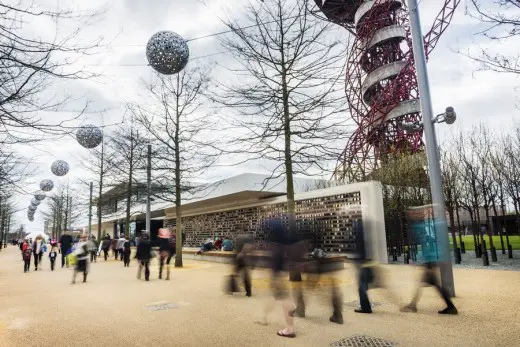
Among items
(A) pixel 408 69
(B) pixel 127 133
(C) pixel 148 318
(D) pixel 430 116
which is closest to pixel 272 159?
(D) pixel 430 116

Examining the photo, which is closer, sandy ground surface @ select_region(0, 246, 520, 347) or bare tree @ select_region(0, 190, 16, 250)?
sandy ground surface @ select_region(0, 246, 520, 347)

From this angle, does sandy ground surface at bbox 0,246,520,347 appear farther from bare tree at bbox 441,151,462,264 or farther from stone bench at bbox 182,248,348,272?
bare tree at bbox 441,151,462,264

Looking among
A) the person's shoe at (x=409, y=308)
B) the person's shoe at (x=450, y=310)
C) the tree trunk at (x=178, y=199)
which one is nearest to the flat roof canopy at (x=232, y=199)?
the tree trunk at (x=178, y=199)

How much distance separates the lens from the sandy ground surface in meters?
4.85

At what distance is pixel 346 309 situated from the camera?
657cm

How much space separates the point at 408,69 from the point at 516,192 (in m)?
13.5

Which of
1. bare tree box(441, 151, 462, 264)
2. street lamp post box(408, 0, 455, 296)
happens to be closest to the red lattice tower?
bare tree box(441, 151, 462, 264)

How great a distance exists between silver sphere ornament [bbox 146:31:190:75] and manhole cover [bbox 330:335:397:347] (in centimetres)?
779

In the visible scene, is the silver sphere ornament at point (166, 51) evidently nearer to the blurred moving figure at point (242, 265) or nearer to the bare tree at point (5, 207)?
the blurred moving figure at point (242, 265)

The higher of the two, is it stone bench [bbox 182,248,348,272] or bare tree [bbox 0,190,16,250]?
bare tree [bbox 0,190,16,250]

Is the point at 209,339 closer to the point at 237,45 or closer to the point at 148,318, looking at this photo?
the point at 148,318

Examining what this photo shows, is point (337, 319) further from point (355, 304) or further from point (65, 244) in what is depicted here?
point (65, 244)

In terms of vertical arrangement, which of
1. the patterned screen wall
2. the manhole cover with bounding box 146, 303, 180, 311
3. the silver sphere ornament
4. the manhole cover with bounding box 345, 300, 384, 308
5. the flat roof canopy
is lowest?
the manhole cover with bounding box 345, 300, 384, 308

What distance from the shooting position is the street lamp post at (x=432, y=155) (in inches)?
289
